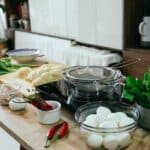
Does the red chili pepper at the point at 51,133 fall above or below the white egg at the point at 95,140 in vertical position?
below

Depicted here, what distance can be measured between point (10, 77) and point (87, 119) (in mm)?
834

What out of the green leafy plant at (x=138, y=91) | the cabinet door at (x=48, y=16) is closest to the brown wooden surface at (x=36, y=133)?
the green leafy plant at (x=138, y=91)

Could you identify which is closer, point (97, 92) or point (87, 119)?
point (87, 119)

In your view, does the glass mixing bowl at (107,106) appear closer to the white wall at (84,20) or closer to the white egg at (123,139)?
the white egg at (123,139)

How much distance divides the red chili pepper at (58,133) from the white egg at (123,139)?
8.1 inches

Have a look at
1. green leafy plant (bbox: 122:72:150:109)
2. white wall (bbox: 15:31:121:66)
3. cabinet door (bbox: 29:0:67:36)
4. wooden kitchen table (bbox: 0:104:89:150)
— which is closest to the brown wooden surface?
wooden kitchen table (bbox: 0:104:89:150)

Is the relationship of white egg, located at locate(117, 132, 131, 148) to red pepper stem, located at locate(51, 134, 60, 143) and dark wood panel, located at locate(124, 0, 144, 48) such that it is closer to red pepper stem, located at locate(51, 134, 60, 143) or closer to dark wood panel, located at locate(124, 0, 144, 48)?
red pepper stem, located at locate(51, 134, 60, 143)

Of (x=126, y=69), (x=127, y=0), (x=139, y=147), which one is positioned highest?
(x=127, y=0)

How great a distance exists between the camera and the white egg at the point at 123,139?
2.60ft

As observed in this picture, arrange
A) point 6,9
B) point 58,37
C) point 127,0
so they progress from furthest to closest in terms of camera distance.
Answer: point 6,9 → point 58,37 → point 127,0

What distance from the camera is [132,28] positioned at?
2.48 meters

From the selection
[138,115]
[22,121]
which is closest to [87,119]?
[138,115]

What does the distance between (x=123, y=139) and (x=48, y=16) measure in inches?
112

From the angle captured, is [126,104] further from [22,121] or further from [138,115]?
[22,121]
